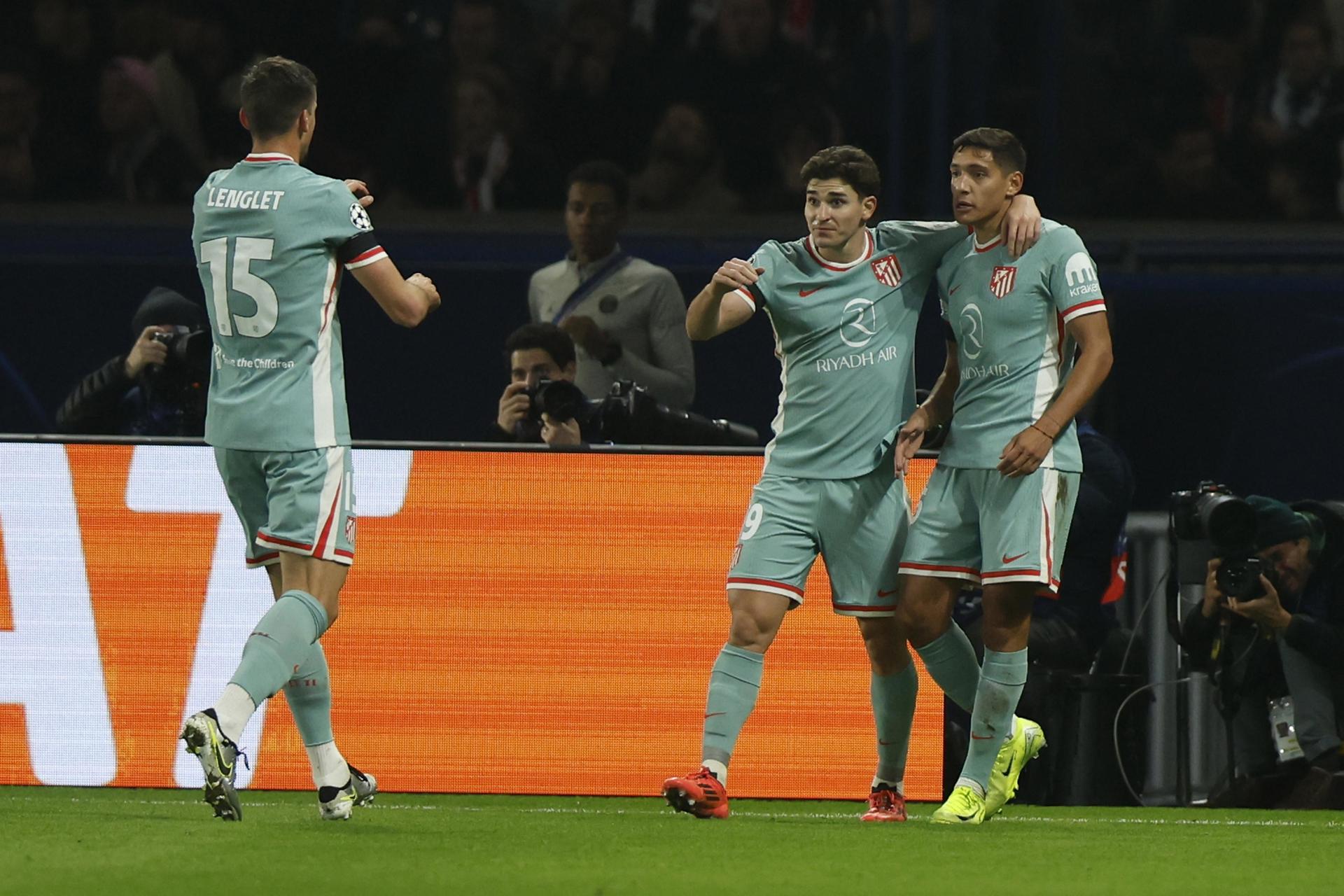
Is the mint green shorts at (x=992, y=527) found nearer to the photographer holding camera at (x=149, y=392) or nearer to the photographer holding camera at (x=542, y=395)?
the photographer holding camera at (x=542, y=395)

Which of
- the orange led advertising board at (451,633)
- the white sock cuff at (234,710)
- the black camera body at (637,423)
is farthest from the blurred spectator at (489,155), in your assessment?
the white sock cuff at (234,710)

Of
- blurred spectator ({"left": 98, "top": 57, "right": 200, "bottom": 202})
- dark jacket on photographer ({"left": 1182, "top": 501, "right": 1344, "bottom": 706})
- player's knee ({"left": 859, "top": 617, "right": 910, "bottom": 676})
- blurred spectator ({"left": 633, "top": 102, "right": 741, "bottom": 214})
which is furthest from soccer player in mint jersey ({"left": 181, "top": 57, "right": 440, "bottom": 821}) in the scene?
blurred spectator ({"left": 98, "top": 57, "right": 200, "bottom": 202})

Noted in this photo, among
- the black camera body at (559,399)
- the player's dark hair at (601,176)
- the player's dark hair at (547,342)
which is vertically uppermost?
the player's dark hair at (601,176)

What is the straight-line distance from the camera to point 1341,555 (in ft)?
24.9

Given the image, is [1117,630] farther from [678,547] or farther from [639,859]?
[639,859]

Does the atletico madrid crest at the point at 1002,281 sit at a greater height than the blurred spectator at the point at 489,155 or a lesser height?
lesser

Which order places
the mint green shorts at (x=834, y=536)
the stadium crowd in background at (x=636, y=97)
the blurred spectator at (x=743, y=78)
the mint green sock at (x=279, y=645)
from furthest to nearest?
the blurred spectator at (x=743, y=78) → the stadium crowd in background at (x=636, y=97) → the mint green shorts at (x=834, y=536) → the mint green sock at (x=279, y=645)

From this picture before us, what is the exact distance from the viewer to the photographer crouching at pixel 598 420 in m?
7.15

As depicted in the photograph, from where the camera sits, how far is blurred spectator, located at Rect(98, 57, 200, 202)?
1109 centimetres

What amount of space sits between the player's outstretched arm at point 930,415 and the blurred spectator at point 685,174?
493 centimetres

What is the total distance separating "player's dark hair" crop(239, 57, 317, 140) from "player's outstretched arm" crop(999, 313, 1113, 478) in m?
2.12

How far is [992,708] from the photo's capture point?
5.95m

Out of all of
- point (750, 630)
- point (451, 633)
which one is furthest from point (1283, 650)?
point (451, 633)

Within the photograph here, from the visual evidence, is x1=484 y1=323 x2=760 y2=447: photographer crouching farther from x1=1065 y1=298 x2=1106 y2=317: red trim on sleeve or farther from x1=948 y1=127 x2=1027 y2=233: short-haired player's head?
x1=1065 y1=298 x2=1106 y2=317: red trim on sleeve
